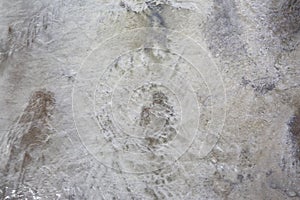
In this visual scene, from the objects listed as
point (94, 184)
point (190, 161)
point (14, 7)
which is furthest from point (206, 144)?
point (14, 7)

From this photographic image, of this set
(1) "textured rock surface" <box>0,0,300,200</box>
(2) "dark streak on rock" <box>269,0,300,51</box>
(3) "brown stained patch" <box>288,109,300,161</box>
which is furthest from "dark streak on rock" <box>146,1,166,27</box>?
(3) "brown stained patch" <box>288,109,300,161</box>

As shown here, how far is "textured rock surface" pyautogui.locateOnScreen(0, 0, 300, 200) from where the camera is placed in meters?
2.75

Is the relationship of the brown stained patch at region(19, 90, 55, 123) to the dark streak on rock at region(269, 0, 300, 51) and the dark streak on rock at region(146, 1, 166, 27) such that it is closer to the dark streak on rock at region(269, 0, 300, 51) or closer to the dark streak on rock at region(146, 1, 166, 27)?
the dark streak on rock at region(146, 1, 166, 27)

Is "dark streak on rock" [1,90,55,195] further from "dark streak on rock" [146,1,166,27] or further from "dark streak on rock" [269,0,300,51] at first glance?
"dark streak on rock" [269,0,300,51]

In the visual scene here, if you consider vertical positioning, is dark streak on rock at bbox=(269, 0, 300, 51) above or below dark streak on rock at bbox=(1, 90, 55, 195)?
above

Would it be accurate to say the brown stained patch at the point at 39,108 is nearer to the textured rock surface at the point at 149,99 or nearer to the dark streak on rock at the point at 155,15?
the textured rock surface at the point at 149,99

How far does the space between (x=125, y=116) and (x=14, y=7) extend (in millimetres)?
899

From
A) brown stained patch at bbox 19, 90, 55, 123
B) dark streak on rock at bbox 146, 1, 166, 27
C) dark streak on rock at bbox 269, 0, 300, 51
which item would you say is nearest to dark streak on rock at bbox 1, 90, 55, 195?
brown stained patch at bbox 19, 90, 55, 123

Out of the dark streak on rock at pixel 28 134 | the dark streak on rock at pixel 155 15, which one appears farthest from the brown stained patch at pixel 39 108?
the dark streak on rock at pixel 155 15

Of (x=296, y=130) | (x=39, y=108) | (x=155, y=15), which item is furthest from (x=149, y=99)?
(x=296, y=130)

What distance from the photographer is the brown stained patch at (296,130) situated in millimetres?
2738

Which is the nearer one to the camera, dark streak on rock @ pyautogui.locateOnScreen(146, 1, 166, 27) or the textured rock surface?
the textured rock surface

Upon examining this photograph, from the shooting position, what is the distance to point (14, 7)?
2896 millimetres

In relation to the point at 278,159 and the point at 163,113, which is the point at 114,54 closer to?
the point at 163,113
